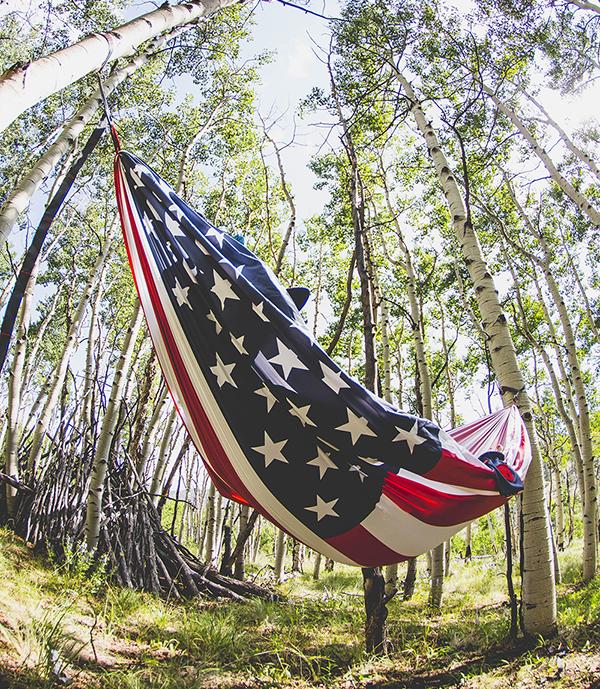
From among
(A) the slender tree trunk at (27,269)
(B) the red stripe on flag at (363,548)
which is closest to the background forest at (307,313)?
(A) the slender tree trunk at (27,269)

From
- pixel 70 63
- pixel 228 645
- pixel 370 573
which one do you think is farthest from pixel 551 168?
pixel 228 645

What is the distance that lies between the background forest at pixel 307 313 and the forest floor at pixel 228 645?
0.02 m

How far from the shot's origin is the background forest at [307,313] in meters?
2.69

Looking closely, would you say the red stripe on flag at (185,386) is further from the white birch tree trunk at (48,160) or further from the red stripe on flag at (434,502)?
the red stripe on flag at (434,502)

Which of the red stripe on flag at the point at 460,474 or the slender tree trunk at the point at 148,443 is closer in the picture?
the red stripe on flag at the point at 460,474

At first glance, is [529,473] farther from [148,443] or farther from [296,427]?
[148,443]

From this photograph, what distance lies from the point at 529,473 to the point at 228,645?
2.41 m

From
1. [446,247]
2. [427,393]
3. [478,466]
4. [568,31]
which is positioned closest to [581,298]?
[446,247]

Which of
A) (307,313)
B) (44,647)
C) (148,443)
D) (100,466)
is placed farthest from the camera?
(307,313)

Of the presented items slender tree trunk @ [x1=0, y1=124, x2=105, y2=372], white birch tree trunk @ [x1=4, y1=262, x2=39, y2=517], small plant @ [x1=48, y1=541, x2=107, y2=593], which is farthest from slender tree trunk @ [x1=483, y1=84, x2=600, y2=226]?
small plant @ [x1=48, y1=541, x2=107, y2=593]

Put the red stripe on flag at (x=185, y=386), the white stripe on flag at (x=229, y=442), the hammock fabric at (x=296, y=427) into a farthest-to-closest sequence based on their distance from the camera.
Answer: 1. the red stripe on flag at (x=185, y=386)
2. the white stripe on flag at (x=229, y=442)
3. the hammock fabric at (x=296, y=427)

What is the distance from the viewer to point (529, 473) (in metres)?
3.05

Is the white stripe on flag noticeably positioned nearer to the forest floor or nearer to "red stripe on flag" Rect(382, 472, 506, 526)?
"red stripe on flag" Rect(382, 472, 506, 526)

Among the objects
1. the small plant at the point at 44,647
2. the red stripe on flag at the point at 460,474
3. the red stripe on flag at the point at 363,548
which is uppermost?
the red stripe on flag at the point at 460,474
